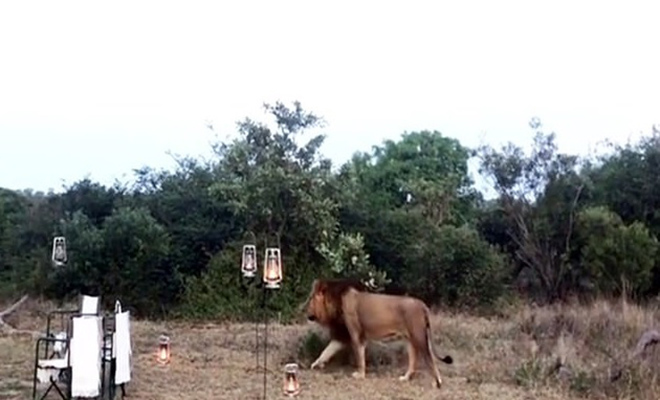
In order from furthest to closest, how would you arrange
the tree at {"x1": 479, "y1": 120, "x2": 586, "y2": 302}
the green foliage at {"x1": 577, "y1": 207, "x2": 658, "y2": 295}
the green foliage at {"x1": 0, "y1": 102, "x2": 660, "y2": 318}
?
the tree at {"x1": 479, "y1": 120, "x2": 586, "y2": 302}
the green foliage at {"x1": 577, "y1": 207, "x2": 658, "y2": 295}
the green foliage at {"x1": 0, "y1": 102, "x2": 660, "y2": 318}

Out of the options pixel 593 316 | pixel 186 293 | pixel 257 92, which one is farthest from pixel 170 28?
pixel 593 316

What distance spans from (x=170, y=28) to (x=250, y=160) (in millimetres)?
2322

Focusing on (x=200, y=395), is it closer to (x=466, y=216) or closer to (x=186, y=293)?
(x=186, y=293)

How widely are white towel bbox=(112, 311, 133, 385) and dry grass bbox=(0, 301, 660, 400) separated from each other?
330 mm

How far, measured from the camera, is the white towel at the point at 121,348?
5.98 meters

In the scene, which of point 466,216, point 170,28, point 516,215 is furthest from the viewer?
point 466,216

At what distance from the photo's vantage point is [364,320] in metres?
7.61

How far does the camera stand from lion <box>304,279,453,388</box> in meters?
7.42

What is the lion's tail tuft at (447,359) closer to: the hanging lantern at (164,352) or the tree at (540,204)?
the hanging lantern at (164,352)

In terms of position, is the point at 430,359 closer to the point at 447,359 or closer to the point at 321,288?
the point at 447,359

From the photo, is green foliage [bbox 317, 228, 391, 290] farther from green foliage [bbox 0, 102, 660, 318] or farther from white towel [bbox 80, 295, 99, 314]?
white towel [bbox 80, 295, 99, 314]

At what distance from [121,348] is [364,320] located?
2308 millimetres

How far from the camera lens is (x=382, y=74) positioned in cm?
1558

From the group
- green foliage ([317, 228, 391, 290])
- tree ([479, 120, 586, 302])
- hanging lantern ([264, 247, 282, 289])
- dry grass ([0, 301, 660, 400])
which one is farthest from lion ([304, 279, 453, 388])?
tree ([479, 120, 586, 302])
